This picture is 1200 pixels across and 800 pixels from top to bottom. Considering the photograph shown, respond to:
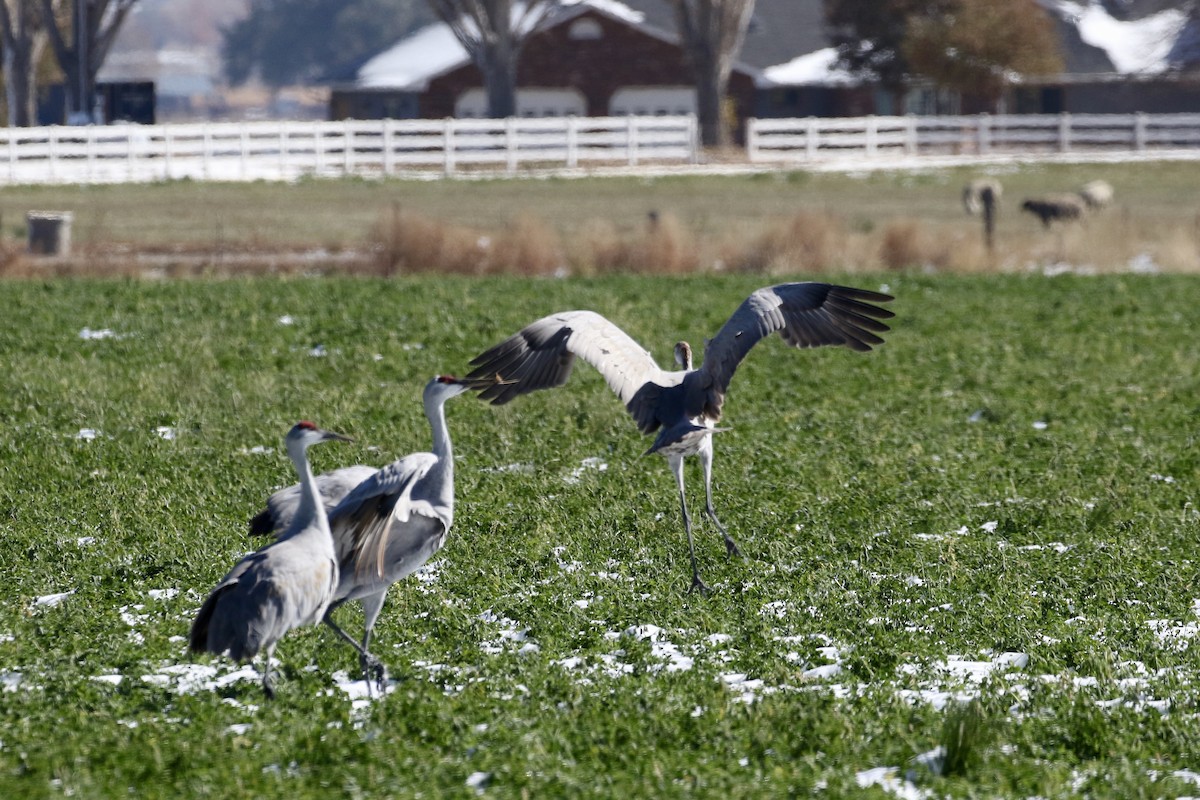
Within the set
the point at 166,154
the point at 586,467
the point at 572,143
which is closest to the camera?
the point at 586,467

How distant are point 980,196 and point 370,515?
84.0 feet

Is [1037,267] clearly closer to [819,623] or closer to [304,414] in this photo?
[304,414]

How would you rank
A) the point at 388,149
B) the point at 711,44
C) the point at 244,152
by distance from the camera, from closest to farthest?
the point at 244,152 < the point at 388,149 < the point at 711,44

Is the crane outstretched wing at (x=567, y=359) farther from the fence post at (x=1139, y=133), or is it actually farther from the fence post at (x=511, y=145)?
the fence post at (x=1139, y=133)

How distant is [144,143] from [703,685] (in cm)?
3806

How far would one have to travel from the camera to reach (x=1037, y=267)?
78.7ft

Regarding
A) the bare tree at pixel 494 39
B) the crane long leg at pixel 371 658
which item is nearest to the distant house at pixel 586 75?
the bare tree at pixel 494 39

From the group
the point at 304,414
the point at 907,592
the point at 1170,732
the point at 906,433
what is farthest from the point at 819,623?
the point at 304,414

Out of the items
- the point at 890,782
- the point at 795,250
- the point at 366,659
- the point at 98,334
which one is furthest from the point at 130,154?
the point at 890,782

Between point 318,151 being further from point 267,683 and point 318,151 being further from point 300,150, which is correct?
point 267,683

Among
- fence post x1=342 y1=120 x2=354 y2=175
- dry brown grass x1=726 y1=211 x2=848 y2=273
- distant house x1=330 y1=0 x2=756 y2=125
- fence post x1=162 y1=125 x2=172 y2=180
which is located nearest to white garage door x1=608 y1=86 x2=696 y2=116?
distant house x1=330 y1=0 x2=756 y2=125

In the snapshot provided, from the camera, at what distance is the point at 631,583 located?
27.0 feet

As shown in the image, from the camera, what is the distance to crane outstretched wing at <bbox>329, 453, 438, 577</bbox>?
6.41 m

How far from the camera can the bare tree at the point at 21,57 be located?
4756 centimetres
